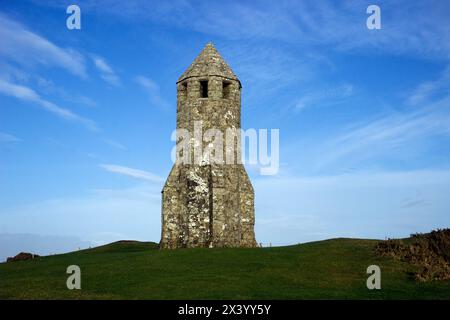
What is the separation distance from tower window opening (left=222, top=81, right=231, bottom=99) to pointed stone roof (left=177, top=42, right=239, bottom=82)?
572 millimetres

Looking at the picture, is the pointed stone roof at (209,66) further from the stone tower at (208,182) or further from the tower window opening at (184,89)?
the tower window opening at (184,89)

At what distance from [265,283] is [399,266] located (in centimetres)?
744

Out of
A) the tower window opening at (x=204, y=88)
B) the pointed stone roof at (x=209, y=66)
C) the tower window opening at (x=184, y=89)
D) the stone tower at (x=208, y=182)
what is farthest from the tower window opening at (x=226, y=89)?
the tower window opening at (x=184, y=89)

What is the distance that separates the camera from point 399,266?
25188 millimetres

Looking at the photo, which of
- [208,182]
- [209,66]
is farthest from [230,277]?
[209,66]

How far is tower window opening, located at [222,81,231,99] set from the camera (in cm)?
4094

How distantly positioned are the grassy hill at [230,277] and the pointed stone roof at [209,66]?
15515 mm

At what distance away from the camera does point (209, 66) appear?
41094 millimetres

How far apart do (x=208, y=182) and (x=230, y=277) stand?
15.8 m

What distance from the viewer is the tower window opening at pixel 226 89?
40.9m

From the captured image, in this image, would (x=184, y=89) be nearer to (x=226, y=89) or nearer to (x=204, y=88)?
(x=204, y=88)
